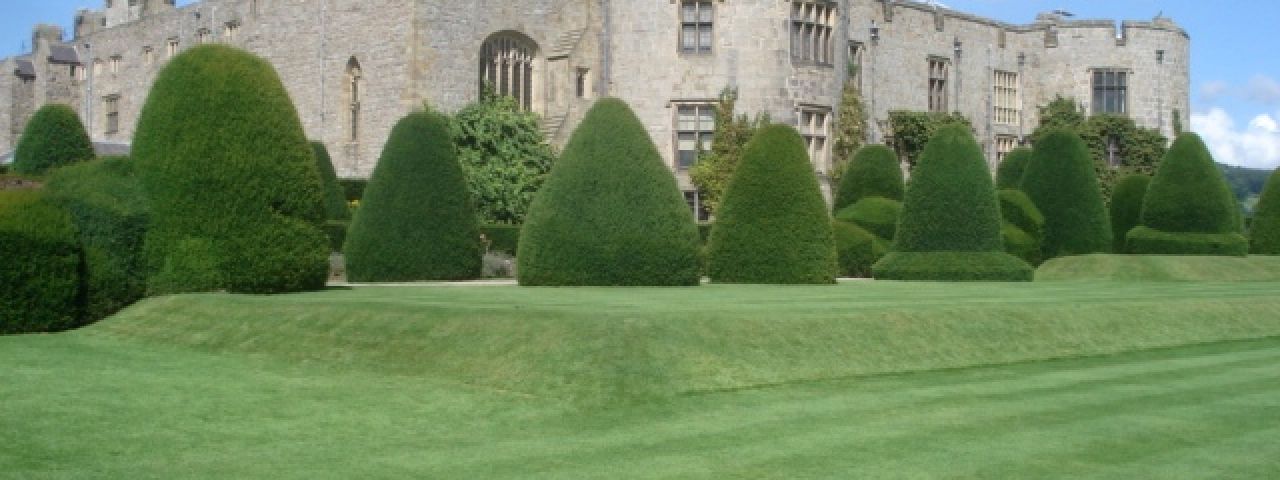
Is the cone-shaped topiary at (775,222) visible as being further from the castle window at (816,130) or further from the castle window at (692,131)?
the castle window at (816,130)

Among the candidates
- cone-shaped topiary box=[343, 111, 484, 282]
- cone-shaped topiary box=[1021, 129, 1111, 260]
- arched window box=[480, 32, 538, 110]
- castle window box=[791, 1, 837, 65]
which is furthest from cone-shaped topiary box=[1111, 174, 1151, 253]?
cone-shaped topiary box=[343, 111, 484, 282]

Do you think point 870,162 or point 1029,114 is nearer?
point 870,162

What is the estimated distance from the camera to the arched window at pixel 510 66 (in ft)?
121

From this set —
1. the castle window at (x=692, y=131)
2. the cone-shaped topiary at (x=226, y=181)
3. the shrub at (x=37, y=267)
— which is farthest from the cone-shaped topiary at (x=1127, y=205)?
the shrub at (x=37, y=267)

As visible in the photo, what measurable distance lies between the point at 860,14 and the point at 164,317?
31.9 m

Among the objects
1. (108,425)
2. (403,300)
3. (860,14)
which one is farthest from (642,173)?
(860,14)

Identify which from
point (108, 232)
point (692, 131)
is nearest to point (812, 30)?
point (692, 131)

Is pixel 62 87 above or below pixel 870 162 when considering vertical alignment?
above

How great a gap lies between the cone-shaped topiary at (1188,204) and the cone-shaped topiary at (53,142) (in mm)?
24234

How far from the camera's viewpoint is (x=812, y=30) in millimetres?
37562

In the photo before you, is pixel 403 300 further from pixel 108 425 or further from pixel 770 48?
pixel 770 48

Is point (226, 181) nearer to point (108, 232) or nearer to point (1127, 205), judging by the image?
point (108, 232)

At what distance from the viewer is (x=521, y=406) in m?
10.9

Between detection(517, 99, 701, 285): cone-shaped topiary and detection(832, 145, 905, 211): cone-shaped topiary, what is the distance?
47.0ft
